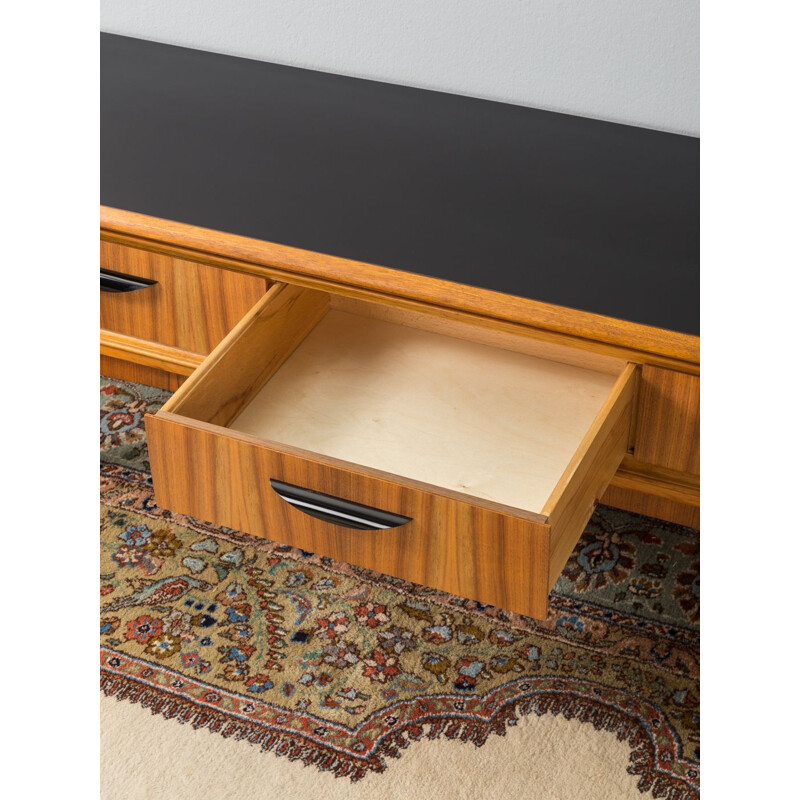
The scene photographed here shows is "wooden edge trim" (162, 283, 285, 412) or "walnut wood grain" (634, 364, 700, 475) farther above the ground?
"wooden edge trim" (162, 283, 285, 412)

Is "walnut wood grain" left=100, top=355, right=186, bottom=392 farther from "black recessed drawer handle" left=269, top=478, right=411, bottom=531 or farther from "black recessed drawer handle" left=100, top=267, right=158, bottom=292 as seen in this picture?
"black recessed drawer handle" left=269, top=478, right=411, bottom=531

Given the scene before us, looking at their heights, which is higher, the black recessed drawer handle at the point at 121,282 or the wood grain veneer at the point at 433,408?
the black recessed drawer handle at the point at 121,282

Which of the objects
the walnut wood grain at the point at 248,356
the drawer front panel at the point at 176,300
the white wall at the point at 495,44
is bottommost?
the walnut wood grain at the point at 248,356

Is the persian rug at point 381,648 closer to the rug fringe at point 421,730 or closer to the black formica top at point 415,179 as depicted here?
the rug fringe at point 421,730

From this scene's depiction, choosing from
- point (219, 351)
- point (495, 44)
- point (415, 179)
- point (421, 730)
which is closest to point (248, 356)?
point (219, 351)

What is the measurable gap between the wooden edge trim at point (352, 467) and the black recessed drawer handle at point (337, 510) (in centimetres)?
3

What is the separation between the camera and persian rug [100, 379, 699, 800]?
980 mm

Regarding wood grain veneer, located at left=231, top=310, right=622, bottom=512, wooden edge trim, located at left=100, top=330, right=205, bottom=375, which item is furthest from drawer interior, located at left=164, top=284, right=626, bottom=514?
wooden edge trim, located at left=100, top=330, right=205, bottom=375

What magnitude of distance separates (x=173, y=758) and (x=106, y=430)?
0.51 metres

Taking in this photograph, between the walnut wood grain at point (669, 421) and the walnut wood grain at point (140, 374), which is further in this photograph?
the walnut wood grain at point (140, 374)

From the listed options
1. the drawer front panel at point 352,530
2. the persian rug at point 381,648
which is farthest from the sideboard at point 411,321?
the persian rug at point 381,648

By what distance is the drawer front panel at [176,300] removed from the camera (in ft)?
3.45

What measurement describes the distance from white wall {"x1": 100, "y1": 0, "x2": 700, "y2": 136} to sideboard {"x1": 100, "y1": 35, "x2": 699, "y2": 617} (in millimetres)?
37
